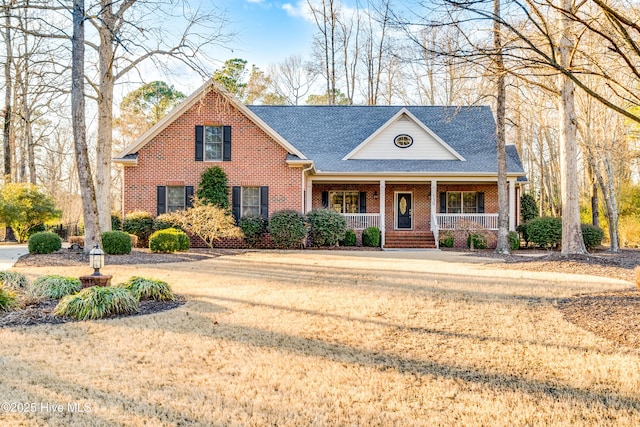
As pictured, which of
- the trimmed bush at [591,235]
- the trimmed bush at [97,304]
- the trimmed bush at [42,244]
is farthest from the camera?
the trimmed bush at [591,235]

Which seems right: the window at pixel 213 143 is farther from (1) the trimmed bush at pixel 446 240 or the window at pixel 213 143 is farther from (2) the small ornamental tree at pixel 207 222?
(1) the trimmed bush at pixel 446 240

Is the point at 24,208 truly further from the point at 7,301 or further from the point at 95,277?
the point at 7,301

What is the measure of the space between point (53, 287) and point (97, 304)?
156 centimetres

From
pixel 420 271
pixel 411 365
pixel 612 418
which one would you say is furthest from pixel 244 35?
pixel 612 418

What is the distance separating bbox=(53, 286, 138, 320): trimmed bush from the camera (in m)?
5.73

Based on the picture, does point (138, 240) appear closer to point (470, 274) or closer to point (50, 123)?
point (470, 274)

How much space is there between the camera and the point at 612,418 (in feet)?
10.1

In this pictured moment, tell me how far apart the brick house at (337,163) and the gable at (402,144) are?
5cm

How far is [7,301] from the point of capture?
606 cm

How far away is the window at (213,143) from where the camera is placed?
1817cm

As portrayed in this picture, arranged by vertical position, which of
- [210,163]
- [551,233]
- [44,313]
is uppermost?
[210,163]

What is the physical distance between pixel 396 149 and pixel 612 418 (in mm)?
18615

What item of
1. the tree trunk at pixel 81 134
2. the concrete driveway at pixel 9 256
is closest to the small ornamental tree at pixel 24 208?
the concrete driveway at pixel 9 256

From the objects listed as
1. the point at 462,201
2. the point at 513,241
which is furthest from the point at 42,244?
the point at 462,201
